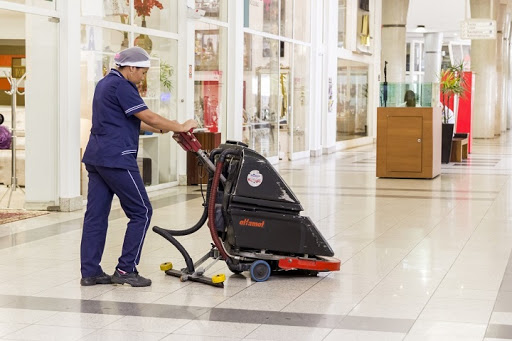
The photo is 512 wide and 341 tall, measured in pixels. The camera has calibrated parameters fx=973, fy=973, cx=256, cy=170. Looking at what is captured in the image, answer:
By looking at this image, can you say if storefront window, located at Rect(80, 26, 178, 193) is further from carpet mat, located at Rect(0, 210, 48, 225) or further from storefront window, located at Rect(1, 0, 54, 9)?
carpet mat, located at Rect(0, 210, 48, 225)

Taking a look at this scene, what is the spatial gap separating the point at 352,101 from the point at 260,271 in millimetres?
18550

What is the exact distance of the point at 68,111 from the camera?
31.7 ft

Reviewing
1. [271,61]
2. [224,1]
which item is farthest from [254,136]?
[224,1]

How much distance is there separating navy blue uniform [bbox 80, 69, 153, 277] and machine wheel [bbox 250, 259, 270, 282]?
0.70 m

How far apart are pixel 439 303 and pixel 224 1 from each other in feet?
31.1

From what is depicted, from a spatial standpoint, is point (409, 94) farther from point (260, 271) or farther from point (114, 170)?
point (114, 170)

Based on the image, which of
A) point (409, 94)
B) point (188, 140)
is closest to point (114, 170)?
point (188, 140)

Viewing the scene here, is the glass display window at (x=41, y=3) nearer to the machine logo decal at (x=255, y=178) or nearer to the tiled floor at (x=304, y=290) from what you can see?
the tiled floor at (x=304, y=290)

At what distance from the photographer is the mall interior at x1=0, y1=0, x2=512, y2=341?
5074 millimetres

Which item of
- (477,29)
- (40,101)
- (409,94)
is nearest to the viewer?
(40,101)

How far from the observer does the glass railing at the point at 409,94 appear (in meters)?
14.1

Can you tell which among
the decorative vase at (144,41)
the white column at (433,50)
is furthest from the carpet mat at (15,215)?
the white column at (433,50)

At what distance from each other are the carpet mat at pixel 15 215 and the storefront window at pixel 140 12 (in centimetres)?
214

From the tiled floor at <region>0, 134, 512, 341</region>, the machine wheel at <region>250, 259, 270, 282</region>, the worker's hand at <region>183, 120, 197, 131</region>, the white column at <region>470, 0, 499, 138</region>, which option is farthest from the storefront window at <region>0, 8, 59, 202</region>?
the white column at <region>470, 0, 499, 138</region>
